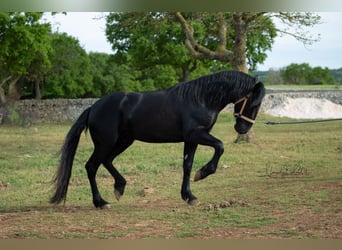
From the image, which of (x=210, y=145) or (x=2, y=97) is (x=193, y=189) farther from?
(x=2, y=97)

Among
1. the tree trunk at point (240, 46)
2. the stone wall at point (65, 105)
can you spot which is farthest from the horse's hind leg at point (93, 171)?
the tree trunk at point (240, 46)

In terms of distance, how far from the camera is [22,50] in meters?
5.93

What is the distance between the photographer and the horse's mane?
4852mm

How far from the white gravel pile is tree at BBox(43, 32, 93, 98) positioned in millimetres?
1765

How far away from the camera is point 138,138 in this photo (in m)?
5.07

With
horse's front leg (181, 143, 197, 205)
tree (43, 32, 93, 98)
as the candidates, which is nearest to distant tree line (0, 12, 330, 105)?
tree (43, 32, 93, 98)

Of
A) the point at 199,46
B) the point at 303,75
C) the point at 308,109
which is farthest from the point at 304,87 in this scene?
the point at 199,46

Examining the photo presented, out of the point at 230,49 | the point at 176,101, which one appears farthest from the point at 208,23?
the point at 176,101

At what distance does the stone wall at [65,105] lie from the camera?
5.47m

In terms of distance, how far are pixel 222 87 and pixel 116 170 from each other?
108 centimetres

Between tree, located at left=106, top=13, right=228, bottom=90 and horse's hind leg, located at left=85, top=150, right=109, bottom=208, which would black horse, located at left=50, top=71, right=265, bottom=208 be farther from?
tree, located at left=106, top=13, right=228, bottom=90

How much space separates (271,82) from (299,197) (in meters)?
1.03

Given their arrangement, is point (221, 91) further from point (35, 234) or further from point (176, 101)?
point (35, 234)

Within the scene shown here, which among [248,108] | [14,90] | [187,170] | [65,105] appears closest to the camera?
[248,108]
